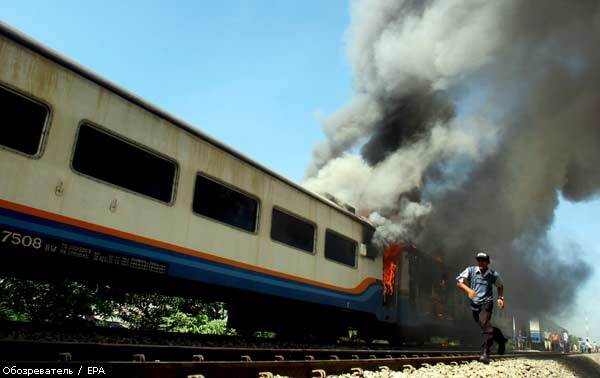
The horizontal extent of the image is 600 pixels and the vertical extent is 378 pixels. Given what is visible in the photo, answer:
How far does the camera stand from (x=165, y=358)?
16.6 feet

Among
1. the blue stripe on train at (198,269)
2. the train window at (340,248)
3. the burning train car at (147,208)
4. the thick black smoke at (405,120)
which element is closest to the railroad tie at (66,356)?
A: the burning train car at (147,208)

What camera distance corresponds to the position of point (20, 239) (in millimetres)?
4578

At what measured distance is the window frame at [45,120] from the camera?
464 cm

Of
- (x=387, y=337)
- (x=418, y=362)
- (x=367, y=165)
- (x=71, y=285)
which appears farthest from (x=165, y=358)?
(x=367, y=165)

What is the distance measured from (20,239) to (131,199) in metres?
1.39

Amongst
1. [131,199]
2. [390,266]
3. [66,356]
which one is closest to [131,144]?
[131,199]

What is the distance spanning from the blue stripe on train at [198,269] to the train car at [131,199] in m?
0.02

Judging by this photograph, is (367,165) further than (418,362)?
Yes

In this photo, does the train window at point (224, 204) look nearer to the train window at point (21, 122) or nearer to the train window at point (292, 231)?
the train window at point (292, 231)

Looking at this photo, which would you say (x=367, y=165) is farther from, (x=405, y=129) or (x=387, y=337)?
(x=387, y=337)

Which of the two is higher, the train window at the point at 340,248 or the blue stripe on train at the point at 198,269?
the train window at the point at 340,248

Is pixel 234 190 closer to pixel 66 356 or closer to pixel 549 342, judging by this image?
pixel 66 356

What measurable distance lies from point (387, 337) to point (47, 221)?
31.6ft

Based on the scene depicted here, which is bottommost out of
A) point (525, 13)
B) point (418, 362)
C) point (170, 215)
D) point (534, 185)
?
point (418, 362)
